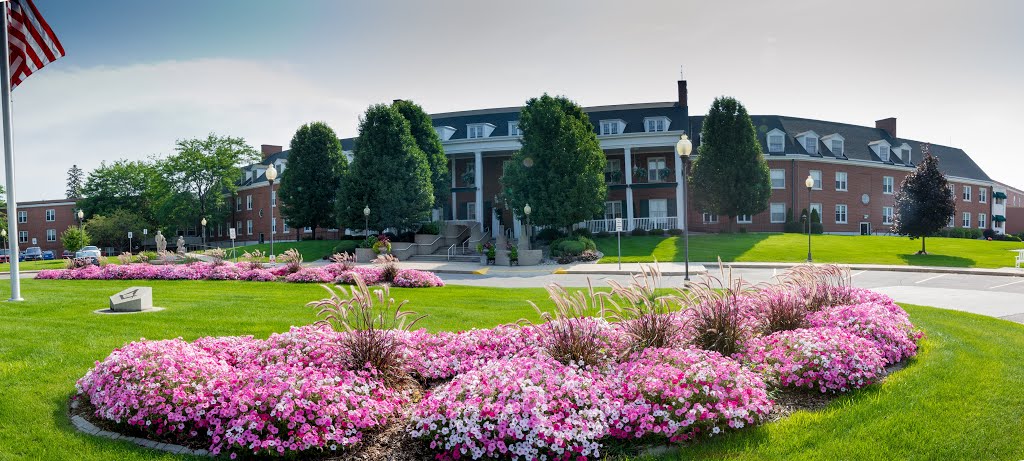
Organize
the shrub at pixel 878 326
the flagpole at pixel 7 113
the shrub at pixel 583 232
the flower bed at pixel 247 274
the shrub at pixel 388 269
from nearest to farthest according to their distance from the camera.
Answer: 1. the shrub at pixel 878 326
2. the flagpole at pixel 7 113
3. the flower bed at pixel 247 274
4. the shrub at pixel 388 269
5. the shrub at pixel 583 232

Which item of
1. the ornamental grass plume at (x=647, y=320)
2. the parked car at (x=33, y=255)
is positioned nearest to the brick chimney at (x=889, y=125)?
the ornamental grass plume at (x=647, y=320)

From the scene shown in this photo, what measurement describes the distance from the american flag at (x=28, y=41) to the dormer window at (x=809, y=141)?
51.8m

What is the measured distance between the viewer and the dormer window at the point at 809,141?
2025 inches

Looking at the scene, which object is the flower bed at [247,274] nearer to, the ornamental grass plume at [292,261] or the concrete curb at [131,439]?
the ornamental grass plume at [292,261]

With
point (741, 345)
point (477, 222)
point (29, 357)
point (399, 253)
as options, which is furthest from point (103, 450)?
point (477, 222)

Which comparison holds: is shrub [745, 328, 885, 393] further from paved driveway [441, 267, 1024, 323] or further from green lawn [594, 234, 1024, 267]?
green lawn [594, 234, 1024, 267]

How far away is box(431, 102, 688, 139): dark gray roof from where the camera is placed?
49656 millimetres

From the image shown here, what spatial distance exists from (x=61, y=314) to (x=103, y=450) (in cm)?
837

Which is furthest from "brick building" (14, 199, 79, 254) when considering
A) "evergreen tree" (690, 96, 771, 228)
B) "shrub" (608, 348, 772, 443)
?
"shrub" (608, 348, 772, 443)

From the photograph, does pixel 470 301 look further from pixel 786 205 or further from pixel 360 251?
pixel 786 205

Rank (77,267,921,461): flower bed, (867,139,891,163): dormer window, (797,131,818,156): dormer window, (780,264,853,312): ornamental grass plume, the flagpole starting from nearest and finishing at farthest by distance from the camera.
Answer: (77,267,921,461): flower bed → (780,264,853,312): ornamental grass plume → the flagpole → (797,131,818,156): dormer window → (867,139,891,163): dormer window

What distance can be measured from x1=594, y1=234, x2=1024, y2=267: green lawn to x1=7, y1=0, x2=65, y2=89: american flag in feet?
84.9

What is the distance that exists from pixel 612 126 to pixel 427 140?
14905 millimetres

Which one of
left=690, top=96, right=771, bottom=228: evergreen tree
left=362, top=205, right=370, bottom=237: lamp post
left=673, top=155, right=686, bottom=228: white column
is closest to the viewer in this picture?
left=362, top=205, right=370, bottom=237: lamp post
